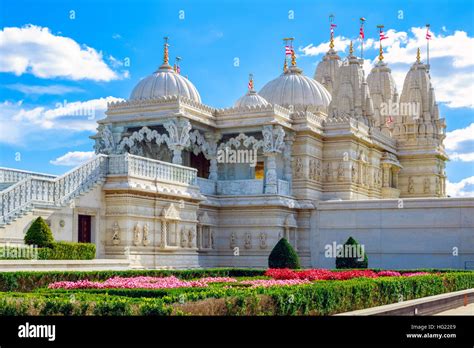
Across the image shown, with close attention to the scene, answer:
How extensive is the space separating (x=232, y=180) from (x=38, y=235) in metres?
17.9

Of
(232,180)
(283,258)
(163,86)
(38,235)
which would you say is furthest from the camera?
(163,86)

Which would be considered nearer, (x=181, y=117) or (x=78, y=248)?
(x=78, y=248)

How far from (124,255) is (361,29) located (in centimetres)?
3480

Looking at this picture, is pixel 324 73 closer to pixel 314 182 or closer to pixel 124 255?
pixel 314 182

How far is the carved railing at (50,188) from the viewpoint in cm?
2356

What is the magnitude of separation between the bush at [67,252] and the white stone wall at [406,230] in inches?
658

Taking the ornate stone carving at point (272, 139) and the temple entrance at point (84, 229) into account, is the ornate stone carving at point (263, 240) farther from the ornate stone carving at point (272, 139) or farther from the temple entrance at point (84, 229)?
the temple entrance at point (84, 229)

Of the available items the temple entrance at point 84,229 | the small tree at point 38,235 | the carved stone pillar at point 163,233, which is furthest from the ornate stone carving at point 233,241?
the small tree at point 38,235

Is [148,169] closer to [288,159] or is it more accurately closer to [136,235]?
[136,235]

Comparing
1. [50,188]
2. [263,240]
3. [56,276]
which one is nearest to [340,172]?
[263,240]

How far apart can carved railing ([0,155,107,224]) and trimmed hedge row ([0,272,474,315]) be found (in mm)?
8594

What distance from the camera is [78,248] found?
24.3 m

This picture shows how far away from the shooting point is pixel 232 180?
131 feet

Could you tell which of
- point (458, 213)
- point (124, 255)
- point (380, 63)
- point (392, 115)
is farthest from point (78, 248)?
point (380, 63)
